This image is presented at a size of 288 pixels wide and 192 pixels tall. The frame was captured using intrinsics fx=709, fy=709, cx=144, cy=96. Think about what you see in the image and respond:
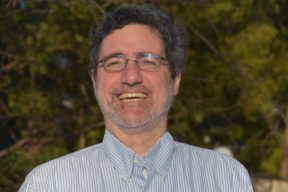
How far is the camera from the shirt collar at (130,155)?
2.31 meters

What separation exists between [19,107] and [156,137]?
2.99 metres

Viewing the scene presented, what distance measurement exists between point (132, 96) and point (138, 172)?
249mm

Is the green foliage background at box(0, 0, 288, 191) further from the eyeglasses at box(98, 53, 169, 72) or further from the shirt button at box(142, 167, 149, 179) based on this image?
the shirt button at box(142, 167, 149, 179)

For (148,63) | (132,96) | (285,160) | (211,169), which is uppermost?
(148,63)

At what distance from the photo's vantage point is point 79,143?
571cm

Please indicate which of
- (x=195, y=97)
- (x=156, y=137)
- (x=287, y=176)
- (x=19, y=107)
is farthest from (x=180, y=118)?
(x=156, y=137)

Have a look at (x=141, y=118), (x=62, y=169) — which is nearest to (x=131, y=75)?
(x=141, y=118)

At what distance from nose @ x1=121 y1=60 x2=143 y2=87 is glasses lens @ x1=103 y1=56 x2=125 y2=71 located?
20 millimetres

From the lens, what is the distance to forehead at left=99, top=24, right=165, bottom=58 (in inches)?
91.8

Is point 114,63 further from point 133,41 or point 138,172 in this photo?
point 138,172

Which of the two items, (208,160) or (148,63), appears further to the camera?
(208,160)

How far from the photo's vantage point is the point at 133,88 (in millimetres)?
2295

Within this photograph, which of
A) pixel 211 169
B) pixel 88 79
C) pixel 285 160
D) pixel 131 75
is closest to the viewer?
pixel 131 75

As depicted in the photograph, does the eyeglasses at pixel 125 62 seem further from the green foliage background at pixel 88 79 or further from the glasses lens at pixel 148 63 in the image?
the green foliage background at pixel 88 79
